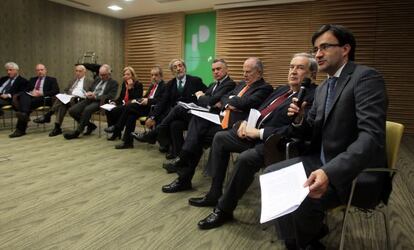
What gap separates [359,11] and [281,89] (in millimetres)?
4140

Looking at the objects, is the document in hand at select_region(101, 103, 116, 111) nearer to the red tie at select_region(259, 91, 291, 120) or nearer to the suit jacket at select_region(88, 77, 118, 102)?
the suit jacket at select_region(88, 77, 118, 102)

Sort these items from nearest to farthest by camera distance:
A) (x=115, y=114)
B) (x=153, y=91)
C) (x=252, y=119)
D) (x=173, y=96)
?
1. (x=252, y=119)
2. (x=173, y=96)
3. (x=153, y=91)
4. (x=115, y=114)

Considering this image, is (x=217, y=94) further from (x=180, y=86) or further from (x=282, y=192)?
(x=282, y=192)

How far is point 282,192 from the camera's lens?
134 centimetres

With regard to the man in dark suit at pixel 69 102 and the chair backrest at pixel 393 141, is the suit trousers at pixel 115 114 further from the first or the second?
the chair backrest at pixel 393 141

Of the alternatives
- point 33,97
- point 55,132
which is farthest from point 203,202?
point 33,97

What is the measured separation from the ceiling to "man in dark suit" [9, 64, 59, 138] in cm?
247

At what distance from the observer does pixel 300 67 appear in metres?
2.30

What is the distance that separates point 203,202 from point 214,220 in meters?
0.36

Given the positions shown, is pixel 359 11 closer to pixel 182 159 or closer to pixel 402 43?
pixel 402 43

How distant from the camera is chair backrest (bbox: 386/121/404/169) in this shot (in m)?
1.67

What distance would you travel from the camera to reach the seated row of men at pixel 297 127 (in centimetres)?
141

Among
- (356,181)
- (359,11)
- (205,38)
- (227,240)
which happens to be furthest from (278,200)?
(205,38)

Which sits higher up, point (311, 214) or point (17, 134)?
point (311, 214)
